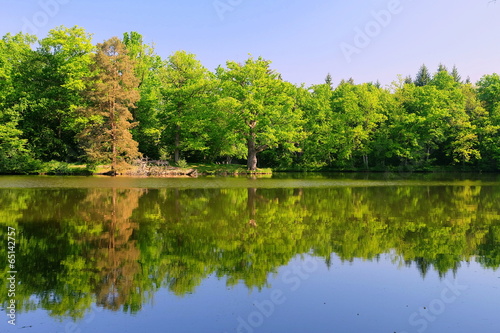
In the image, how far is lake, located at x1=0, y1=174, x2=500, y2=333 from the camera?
6.10 m

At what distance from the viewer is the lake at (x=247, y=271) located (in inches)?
240

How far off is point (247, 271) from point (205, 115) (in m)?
41.2

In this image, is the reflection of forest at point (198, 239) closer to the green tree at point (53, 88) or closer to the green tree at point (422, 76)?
the green tree at point (53, 88)

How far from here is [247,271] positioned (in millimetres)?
8227

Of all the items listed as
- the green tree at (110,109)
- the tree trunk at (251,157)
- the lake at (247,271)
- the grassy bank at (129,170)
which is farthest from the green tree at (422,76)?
the lake at (247,271)

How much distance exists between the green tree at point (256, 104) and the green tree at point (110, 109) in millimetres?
11653

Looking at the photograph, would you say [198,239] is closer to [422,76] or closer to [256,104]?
[256,104]

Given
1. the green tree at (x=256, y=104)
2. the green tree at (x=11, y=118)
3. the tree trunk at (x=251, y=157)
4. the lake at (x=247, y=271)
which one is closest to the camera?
the lake at (x=247, y=271)

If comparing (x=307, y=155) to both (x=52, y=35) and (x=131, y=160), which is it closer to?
(x=131, y=160)

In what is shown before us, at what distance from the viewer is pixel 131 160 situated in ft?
138

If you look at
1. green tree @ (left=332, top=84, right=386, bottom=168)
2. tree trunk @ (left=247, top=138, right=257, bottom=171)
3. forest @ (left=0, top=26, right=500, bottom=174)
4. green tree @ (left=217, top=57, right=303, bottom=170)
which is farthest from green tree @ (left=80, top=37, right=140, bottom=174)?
green tree @ (left=332, top=84, right=386, bottom=168)

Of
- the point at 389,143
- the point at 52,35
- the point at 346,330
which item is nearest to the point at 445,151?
the point at 389,143

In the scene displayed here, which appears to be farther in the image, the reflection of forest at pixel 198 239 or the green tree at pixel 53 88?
the green tree at pixel 53 88

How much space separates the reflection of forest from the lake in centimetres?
4
